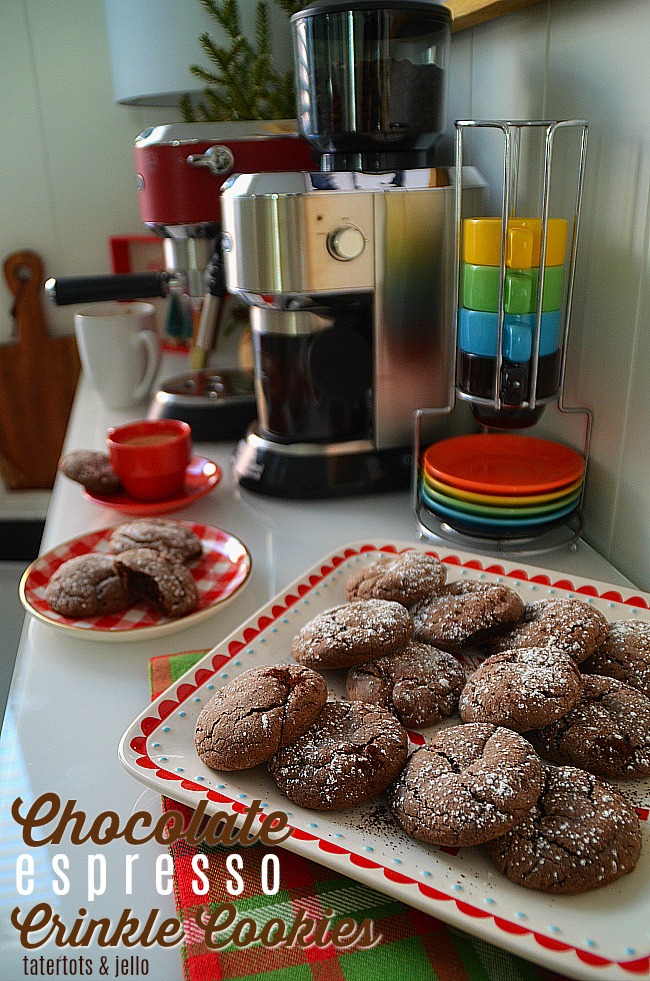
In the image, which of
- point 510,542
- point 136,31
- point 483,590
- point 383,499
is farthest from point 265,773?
point 136,31

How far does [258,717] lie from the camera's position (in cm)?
52

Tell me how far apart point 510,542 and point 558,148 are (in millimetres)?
402

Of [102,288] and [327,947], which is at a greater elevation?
[102,288]

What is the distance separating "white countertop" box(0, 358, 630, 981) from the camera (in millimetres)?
492

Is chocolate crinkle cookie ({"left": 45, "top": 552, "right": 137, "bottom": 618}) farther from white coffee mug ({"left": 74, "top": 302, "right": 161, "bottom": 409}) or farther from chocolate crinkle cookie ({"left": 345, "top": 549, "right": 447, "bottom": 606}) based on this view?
white coffee mug ({"left": 74, "top": 302, "right": 161, "bottom": 409})

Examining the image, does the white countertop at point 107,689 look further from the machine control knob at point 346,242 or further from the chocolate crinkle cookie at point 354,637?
the machine control knob at point 346,242

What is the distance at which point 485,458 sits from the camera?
0.94m

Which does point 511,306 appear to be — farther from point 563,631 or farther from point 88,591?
point 88,591

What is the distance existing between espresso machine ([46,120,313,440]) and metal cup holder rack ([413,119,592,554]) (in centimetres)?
36

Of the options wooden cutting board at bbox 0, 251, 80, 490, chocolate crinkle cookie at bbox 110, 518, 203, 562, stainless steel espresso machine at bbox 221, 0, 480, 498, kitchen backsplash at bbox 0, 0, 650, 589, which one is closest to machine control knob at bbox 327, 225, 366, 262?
stainless steel espresso machine at bbox 221, 0, 480, 498

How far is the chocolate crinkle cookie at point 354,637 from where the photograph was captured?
605 mm

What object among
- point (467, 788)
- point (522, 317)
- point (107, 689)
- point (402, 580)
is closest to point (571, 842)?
point (467, 788)

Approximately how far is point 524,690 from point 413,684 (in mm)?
90

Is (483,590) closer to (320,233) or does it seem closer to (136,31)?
(320,233)
